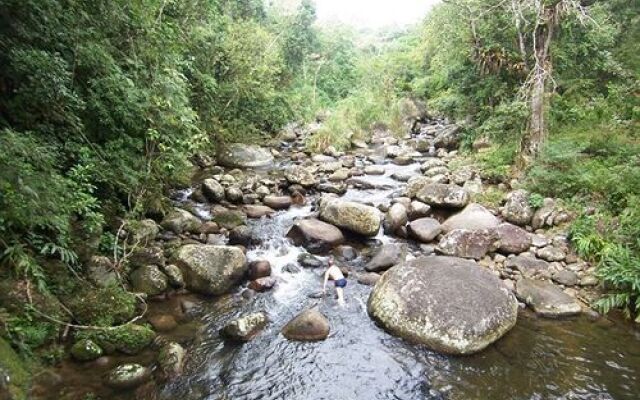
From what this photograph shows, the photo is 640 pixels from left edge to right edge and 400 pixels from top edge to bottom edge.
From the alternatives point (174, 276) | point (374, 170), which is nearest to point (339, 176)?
point (374, 170)

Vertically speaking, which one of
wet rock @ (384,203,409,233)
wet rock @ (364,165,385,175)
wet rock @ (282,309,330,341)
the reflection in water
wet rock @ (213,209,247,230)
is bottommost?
the reflection in water

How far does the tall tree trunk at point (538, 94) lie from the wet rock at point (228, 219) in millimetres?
8248

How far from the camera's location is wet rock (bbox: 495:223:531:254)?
870cm

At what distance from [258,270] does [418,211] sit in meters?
4.92

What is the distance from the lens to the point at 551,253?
8.35m

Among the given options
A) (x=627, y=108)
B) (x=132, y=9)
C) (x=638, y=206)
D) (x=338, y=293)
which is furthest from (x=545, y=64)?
(x=132, y=9)

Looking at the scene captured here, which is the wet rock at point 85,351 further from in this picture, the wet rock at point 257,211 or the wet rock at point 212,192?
the wet rock at point 212,192

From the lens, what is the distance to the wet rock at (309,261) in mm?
8641

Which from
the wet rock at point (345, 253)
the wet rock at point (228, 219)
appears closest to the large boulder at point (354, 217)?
the wet rock at point (345, 253)

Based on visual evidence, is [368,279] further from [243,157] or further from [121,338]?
[243,157]

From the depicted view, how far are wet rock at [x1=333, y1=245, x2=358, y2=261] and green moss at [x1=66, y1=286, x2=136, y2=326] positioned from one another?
4.40 meters

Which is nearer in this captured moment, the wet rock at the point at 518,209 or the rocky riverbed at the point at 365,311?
the rocky riverbed at the point at 365,311

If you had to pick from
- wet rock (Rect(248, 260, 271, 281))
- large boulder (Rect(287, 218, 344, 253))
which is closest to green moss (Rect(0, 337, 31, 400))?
wet rock (Rect(248, 260, 271, 281))

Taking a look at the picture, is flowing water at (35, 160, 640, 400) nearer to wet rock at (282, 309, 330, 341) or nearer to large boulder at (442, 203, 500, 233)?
wet rock at (282, 309, 330, 341)
